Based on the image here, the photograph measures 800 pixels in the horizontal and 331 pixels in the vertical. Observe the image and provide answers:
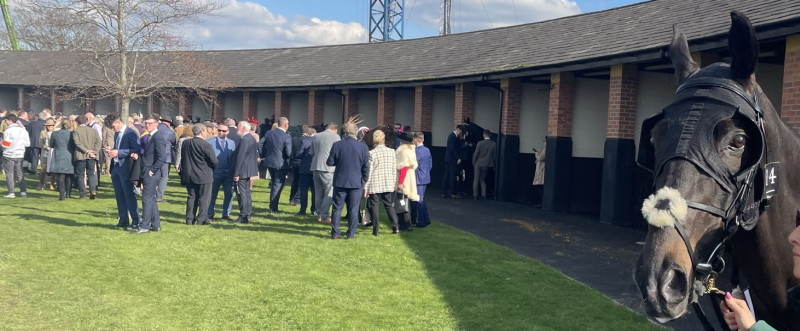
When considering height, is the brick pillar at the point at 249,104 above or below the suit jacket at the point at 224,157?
above

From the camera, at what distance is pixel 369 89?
85.4ft

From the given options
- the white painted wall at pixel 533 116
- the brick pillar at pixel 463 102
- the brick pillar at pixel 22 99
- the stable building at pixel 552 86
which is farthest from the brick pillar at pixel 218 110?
the white painted wall at pixel 533 116

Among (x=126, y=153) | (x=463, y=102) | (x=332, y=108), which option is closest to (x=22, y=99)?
(x=332, y=108)

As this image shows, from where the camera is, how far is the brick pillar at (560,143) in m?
16.2

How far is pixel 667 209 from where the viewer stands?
2.20 metres

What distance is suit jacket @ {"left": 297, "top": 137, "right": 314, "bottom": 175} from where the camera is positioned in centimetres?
1396

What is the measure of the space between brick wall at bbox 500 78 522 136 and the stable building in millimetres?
33

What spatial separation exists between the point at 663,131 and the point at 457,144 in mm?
16401

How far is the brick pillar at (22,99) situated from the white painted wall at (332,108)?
16517 millimetres

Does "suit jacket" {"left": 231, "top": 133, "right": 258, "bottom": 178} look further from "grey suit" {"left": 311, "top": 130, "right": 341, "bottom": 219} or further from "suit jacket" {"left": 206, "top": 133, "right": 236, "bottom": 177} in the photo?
"grey suit" {"left": 311, "top": 130, "right": 341, "bottom": 219}

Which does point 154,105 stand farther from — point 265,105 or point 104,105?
point 265,105

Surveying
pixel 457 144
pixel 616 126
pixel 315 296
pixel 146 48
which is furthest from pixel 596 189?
pixel 146 48

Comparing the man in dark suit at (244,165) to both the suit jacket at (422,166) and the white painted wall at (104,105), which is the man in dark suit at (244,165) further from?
the white painted wall at (104,105)

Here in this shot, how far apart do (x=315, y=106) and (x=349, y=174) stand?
16825 millimetres
